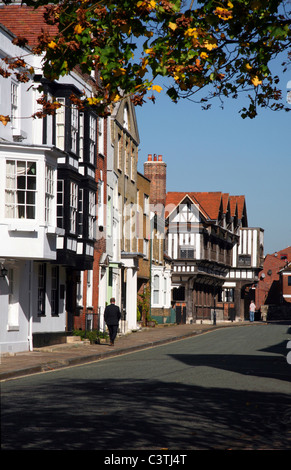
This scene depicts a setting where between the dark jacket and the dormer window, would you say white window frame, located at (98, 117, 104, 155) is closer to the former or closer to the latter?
the dormer window

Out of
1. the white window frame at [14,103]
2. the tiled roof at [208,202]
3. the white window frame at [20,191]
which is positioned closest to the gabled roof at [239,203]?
the tiled roof at [208,202]

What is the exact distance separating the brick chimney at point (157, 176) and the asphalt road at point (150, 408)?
125 feet

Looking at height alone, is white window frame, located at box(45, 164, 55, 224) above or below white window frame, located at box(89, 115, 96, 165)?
below

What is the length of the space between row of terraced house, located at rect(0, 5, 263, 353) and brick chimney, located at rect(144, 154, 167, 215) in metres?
0.08

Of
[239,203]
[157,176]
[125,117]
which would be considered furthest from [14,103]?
[239,203]

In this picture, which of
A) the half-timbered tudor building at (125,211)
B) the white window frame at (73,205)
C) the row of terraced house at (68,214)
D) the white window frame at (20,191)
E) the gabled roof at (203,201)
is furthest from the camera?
the gabled roof at (203,201)

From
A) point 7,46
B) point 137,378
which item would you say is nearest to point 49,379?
point 137,378

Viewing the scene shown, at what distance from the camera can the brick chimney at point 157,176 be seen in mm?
58719

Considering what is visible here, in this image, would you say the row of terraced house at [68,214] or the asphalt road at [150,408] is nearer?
the asphalt road at [150,408]

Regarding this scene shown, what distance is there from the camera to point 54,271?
1120 inches

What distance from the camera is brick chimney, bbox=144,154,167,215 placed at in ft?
193

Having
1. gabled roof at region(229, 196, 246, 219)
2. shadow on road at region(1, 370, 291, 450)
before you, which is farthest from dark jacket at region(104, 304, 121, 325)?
gabled roof at region(229, 196, 246, 219)

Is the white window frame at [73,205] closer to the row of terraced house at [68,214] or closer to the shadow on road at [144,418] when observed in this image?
the row of terraced house at [68,214]

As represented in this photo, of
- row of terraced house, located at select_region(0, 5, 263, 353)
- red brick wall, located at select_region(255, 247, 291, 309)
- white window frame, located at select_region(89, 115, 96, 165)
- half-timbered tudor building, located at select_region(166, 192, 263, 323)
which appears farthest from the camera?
red brick wall, located at select_region(255, 247, 291, 309)
